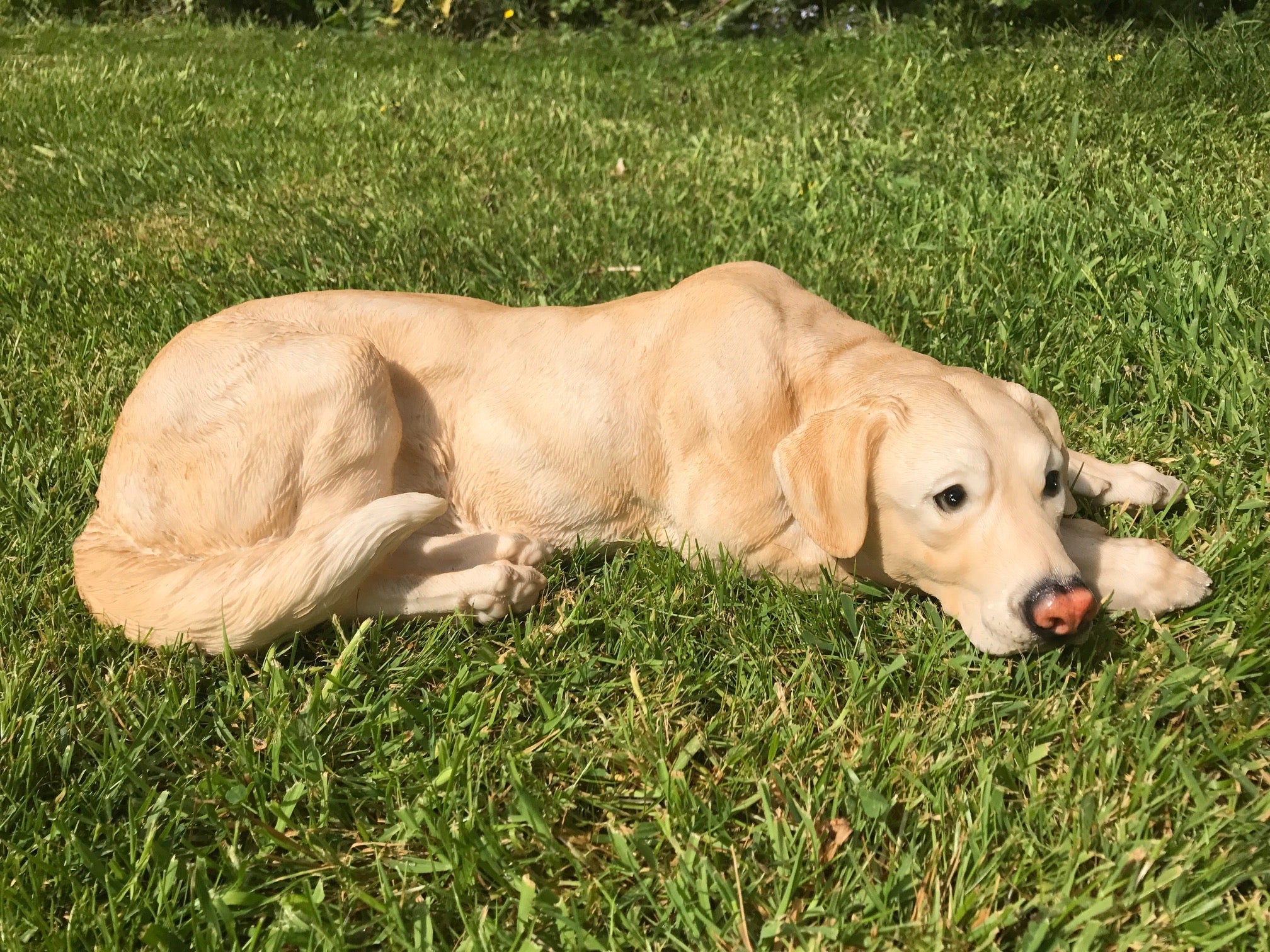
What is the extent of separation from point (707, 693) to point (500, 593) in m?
0.60

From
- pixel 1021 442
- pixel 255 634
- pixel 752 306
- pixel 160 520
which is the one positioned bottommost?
pixel 255 634

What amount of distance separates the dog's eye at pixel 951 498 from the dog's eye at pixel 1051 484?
216 mm

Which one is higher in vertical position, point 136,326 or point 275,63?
point 275,63

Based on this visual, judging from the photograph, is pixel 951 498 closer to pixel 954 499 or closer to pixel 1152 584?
pixel 954 499

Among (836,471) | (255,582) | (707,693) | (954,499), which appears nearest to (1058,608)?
(954,499)

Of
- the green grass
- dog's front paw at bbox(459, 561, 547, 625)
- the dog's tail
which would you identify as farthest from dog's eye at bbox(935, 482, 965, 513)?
the dog's tail

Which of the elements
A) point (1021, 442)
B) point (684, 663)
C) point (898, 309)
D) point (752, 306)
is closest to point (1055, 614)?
point (1021, 442)

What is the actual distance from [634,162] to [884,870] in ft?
14.9

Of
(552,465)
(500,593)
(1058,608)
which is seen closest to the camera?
(1058,608)

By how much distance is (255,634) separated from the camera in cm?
234

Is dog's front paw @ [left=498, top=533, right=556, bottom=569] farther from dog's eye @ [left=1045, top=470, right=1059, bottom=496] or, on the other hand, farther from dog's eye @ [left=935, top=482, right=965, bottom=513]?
dog's eye @ [left=1045, top=470, right=1059, bottom=496]

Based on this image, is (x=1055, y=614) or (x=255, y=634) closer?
(x=1055, y=614)

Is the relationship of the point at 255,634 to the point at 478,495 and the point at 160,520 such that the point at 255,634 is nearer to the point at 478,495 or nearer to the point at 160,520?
the point at 160,520

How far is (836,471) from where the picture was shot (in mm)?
2309
